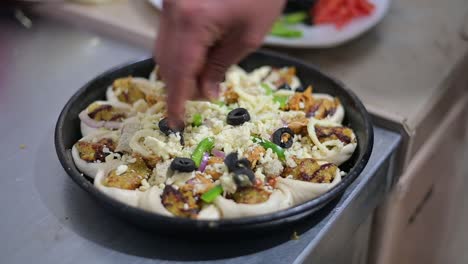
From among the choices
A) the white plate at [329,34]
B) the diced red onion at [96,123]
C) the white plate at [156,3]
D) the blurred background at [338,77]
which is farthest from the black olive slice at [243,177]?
the white plate at [156,3]

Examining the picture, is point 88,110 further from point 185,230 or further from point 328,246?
point 328,246

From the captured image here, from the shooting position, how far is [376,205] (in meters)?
1.28

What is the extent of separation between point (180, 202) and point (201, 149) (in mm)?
135

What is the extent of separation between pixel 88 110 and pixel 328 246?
0.55 meters

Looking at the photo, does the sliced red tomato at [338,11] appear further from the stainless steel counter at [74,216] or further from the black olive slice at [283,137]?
the black olive slice at [283,137]

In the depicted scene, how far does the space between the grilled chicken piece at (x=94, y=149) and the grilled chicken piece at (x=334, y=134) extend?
399 mm

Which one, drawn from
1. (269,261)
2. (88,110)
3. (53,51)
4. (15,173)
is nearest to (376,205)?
(269,261)

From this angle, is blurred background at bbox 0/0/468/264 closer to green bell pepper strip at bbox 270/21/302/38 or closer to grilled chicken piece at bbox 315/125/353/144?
green bell pepper strip at bbox 270/21/302/38

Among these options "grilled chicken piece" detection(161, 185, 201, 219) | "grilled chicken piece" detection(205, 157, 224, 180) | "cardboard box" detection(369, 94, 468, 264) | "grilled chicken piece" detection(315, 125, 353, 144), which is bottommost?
"cardboard box" detection(369, 94, 468, 264)

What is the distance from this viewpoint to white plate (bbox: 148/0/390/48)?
1.52 metres

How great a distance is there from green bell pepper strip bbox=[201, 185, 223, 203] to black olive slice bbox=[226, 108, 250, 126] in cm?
19

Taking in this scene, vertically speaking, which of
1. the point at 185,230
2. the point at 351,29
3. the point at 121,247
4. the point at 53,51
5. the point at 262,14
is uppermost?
the point at 262,14

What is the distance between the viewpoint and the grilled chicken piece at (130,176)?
1022 mm

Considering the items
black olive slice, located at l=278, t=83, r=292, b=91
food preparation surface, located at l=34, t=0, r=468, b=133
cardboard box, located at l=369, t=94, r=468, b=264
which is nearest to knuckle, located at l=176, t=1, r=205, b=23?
black olive slice, located at l=278, t=83, r=292, b=91
